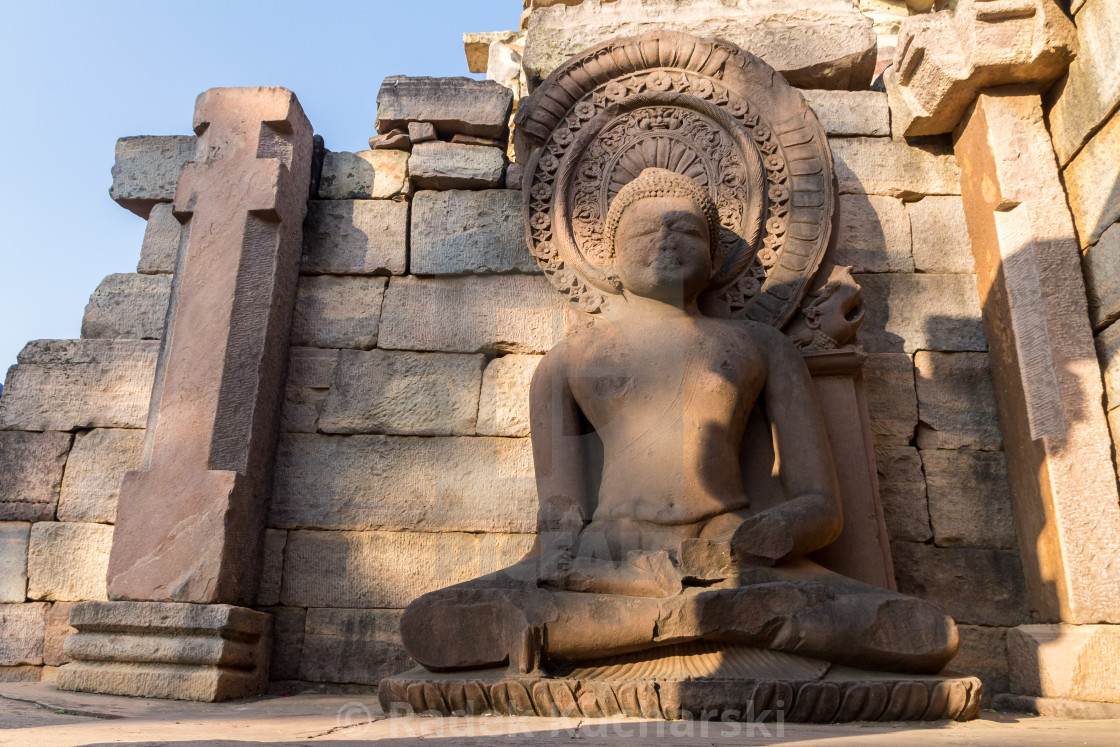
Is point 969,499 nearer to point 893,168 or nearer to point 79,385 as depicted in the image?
point 893,168

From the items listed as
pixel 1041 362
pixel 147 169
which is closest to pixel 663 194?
pixel 1041 362

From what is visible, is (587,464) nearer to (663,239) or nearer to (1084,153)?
(663,239)

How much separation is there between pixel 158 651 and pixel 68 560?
996mm

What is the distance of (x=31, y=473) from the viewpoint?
4.61 meters

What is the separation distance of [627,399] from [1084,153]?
2.63m

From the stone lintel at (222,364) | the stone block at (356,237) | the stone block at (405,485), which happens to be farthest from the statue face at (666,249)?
the stone lintel at (222,364)

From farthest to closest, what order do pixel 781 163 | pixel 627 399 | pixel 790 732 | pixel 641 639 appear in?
pixel 781 163 → pixel 627 399 → pixel 641 639 → pixel 790 732

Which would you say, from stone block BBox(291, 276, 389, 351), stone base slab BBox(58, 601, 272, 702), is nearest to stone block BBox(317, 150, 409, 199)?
stone block BBox(291, 276, 389, 351)

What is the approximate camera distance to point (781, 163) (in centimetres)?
459

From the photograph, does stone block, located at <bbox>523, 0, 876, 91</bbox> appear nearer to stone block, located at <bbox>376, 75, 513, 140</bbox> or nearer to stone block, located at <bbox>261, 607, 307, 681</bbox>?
stone block, located at <bbox>376, 75, 513, 140</bbox>

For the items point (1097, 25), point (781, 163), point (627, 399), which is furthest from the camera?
point (781, 163)

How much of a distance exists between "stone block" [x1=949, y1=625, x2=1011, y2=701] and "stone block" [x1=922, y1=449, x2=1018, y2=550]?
1.36 ft

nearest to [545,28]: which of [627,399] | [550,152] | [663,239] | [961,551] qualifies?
[550,152]

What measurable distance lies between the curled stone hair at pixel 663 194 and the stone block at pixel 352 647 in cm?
217
